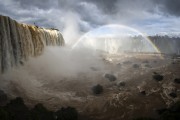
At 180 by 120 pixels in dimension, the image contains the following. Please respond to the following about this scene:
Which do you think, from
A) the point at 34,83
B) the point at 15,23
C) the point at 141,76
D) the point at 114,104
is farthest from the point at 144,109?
the point at 15,23

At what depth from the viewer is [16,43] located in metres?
37.5

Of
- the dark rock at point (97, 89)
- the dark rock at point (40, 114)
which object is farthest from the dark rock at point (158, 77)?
the dark rock at point (40, 114)

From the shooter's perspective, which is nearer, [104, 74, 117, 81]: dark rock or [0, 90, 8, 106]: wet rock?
[0, 90, 8, 106]: wet rock

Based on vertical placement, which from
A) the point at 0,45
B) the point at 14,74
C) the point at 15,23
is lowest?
the point at 14,74

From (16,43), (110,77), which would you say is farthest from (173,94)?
(16,43)

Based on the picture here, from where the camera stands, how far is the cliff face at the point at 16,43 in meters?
33.5

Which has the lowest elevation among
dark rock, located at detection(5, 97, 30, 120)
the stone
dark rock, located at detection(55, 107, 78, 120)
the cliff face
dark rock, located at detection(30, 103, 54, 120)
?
dark rock, located at detection(55, 107, 78, 120)

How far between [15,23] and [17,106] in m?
17.5

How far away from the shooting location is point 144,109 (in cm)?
2809

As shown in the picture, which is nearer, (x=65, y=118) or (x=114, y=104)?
(x=65, y=118)

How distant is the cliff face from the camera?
3350 cm

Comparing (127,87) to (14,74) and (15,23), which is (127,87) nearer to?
(14,74)

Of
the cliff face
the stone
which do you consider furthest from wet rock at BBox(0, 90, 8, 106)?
the stone

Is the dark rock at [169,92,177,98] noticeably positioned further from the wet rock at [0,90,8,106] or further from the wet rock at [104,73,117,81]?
the wet rock at [0,90,8,106]
